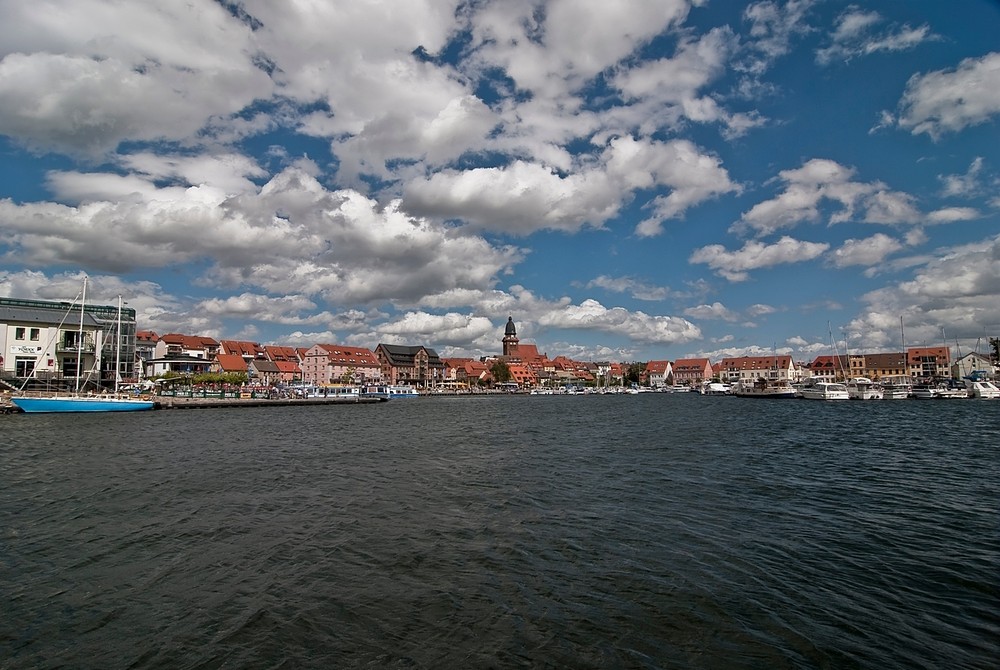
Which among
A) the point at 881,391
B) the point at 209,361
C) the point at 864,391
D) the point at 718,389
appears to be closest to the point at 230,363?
the point at 209,361

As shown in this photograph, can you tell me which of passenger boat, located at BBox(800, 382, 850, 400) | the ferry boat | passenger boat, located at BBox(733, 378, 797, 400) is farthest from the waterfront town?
passenger boat, located at BBox(800, 382, 850, 400)

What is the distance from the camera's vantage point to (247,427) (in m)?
46.7

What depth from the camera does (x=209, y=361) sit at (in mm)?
135125

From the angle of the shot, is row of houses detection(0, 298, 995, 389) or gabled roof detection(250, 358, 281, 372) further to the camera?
gabled roof detection(250, 358, 281, 372)

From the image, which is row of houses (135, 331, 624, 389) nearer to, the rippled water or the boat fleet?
the boat fleet

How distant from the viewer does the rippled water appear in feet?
25.0

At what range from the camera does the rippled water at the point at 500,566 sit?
763cm

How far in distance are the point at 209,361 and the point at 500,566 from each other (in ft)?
466

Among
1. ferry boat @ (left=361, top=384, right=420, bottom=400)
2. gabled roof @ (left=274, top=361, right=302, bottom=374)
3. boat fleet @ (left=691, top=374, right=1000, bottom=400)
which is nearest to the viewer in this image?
boat fleet @ (left=691, top=374, right=1000, bottom=400)

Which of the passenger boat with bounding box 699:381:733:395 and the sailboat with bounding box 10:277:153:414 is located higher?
the sailboat with bounding box 10:277:153:414

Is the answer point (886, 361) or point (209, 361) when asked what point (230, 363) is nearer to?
point (209, 361)

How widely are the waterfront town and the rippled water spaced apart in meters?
57.0

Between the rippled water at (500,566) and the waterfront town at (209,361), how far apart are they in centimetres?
5696

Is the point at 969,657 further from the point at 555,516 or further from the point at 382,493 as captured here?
the point at 382,493
